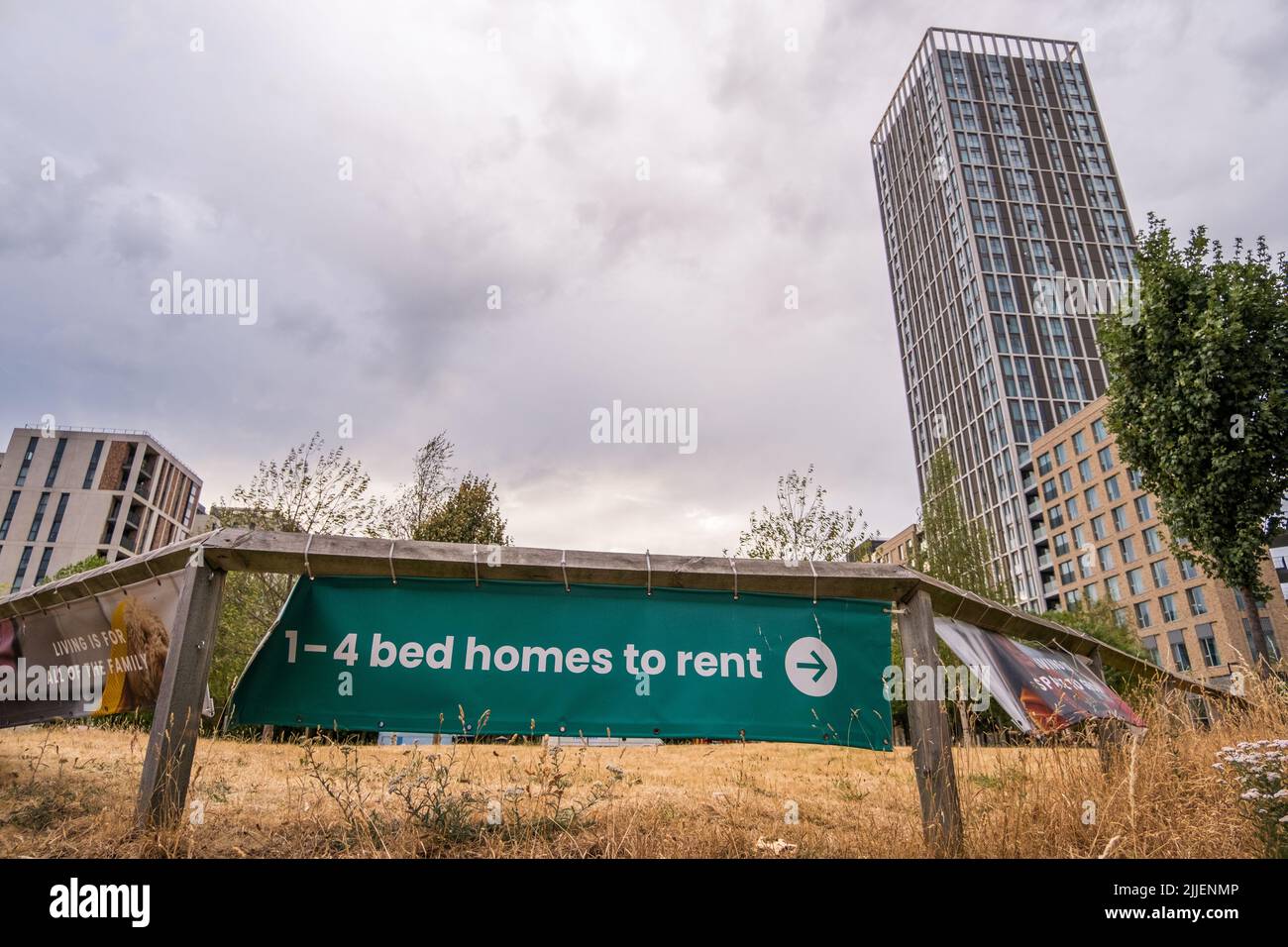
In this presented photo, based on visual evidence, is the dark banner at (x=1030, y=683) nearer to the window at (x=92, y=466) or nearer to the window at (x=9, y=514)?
the window at (x=92, y=466)

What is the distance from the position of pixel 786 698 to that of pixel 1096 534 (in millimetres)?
69483

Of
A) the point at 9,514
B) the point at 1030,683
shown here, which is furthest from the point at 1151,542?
the point at 9,514

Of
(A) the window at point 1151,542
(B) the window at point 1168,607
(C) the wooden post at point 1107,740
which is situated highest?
(A) the window at point 1151,542

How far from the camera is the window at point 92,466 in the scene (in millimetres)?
70625

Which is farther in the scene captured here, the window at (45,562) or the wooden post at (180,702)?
the window at (45,562)

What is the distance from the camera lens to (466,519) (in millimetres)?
24250

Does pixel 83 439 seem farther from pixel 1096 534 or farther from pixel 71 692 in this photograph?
pixel 1096 534

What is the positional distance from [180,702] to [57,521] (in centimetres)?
8836

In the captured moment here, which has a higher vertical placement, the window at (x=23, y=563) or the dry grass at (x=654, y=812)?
the window at (x=23, y=563)

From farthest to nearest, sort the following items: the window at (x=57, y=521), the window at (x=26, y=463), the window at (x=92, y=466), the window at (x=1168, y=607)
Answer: the window at (x=26, y=463), the window at (x=92, y=466), the window at (x=57, y=521), the window at (x=1168, y=607)

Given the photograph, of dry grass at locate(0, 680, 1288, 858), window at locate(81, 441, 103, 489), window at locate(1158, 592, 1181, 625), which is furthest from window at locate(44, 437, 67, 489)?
window at locate(1158, 592, 1181, 625)

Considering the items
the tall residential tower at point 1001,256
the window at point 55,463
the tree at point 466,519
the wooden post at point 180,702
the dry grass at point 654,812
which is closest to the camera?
the wooden post at point 180,702

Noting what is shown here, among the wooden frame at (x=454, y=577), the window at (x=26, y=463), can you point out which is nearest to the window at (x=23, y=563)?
the window at (x=26, y=463)

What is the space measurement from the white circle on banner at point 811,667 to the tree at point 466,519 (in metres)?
19.5
